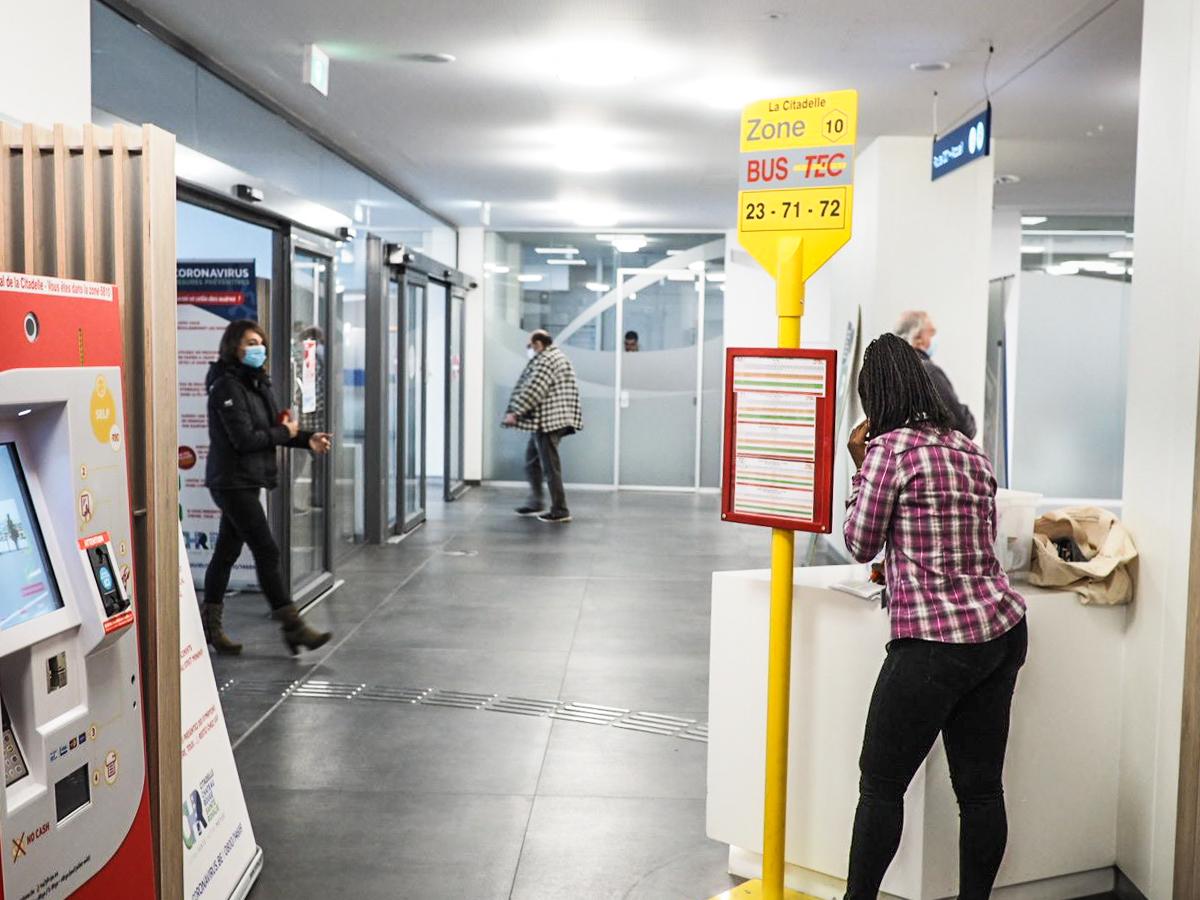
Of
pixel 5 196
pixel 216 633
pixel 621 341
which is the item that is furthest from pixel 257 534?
pixel 621 341

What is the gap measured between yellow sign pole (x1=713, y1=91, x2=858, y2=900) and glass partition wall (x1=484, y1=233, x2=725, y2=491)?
36.4ft

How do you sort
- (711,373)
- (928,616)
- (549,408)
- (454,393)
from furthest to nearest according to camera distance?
(711,373), (454,393), (549,408), (928,616)

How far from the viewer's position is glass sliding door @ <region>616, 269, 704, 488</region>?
1434 cm

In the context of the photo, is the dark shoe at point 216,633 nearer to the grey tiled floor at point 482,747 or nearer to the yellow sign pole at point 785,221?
the grey tiled floor at point 482,747

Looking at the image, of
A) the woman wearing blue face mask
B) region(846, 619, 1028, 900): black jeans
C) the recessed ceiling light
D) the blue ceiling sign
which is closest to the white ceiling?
the recessed ceiling light

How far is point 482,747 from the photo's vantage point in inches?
185

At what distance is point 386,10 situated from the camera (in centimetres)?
536

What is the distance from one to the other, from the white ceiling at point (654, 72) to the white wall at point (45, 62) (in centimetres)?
140

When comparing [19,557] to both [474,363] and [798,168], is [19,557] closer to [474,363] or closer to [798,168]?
[798,168]

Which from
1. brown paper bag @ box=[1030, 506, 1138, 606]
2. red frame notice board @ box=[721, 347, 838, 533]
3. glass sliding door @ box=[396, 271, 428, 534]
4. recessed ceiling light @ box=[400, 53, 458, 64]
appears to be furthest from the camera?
glass sliding door @ box=[396, 271, 428, 534]

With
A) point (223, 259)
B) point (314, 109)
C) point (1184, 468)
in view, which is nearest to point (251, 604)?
point (223, 259)

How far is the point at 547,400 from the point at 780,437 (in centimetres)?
837

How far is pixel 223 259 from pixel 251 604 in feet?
6.75

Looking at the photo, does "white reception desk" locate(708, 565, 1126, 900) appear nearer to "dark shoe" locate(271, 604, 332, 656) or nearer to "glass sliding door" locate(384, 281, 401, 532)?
"dark shoe" locate(271, 604, 332, 656)
